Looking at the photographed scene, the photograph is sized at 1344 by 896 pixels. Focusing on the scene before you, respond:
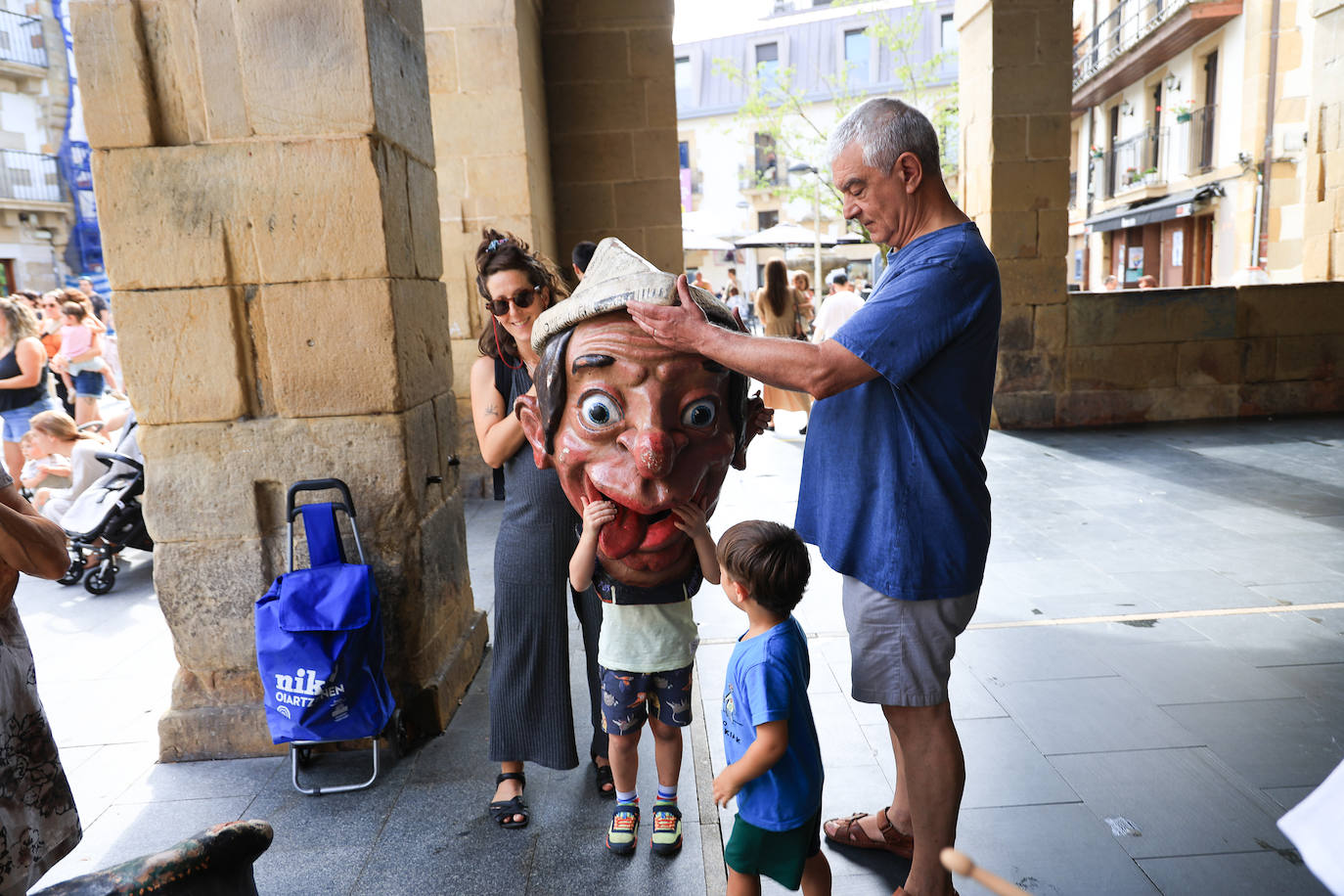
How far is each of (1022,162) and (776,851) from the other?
726 centimetres

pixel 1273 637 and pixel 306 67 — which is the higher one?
pixel 306 67

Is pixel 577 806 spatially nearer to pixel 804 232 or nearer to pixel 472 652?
pixel 472 652

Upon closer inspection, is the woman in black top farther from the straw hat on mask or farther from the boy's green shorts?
the boy's green shorts

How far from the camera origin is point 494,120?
5.86 meters

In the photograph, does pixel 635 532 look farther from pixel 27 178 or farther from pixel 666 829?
pixel 27 178

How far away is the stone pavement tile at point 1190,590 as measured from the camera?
392 cm

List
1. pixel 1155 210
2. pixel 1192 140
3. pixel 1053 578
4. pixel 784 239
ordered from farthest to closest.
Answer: pixel 1155 210, pixel 1192 140, pixel 784 239, pixel 1053 578

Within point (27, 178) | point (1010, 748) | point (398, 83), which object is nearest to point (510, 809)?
point (1010, 748)

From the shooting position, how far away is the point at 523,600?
2.62 metres

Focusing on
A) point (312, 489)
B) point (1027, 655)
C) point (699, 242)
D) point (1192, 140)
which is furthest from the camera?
point (1192, 140)

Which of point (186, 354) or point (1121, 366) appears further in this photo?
point (1121, 366)

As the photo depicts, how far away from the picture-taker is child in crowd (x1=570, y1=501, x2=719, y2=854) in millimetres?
2227

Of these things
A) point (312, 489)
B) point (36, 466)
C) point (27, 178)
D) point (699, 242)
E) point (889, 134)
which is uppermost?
point (27, 178)

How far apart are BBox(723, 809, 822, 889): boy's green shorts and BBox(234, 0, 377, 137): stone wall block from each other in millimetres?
2304
